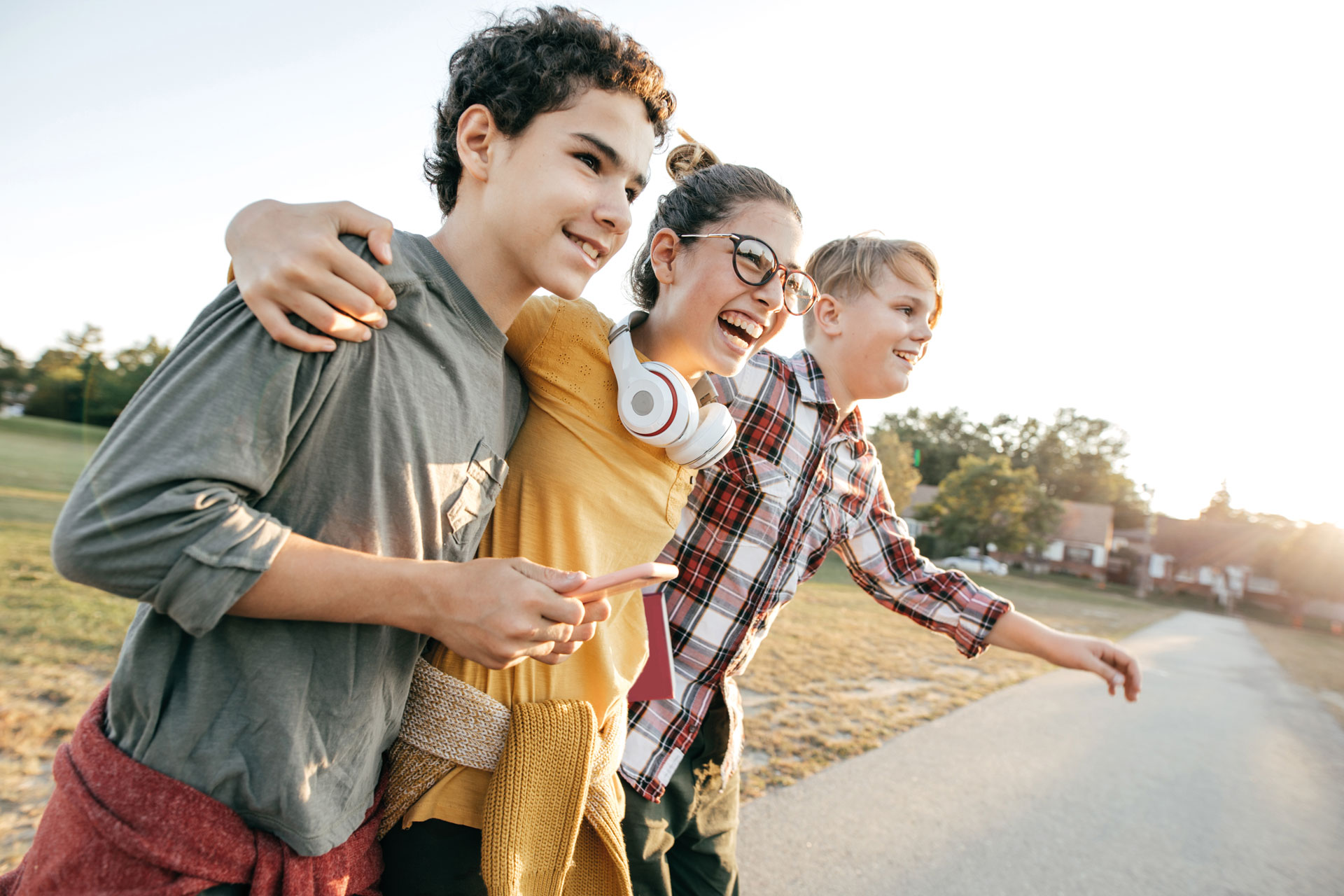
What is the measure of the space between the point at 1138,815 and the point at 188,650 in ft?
18.1

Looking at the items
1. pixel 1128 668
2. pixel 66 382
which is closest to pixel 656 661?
pixel 1128 668

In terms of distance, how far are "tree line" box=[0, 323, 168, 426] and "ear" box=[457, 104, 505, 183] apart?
123 ft

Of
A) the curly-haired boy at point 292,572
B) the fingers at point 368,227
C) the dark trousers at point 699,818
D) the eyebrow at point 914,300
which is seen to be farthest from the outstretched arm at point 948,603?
the fingers at point 368,227

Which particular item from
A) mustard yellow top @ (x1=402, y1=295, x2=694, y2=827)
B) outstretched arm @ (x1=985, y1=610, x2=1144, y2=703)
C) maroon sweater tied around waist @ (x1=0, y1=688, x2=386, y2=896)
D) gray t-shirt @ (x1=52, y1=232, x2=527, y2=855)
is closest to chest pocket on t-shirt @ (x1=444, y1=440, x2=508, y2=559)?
gray t-shirt @ (x1=52, y1=232, x2=527, y2=855)

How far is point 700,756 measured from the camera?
2250mm

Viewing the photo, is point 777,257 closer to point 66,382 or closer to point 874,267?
point 874,267

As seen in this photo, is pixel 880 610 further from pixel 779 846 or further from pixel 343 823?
pixel 343 823

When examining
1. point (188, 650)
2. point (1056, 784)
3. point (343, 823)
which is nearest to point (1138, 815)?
point (1056, 784)

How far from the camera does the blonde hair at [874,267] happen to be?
276cm

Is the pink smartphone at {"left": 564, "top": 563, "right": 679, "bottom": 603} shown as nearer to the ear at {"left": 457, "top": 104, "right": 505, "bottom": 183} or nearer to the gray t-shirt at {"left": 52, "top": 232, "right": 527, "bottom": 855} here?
the gray t-shirt at {"left": 52, "top": 232, "right": 527, "bottom": 855}

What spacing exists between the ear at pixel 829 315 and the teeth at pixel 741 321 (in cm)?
85

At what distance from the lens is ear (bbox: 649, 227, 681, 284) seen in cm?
208

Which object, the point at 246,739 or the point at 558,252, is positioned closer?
the point at 246,739

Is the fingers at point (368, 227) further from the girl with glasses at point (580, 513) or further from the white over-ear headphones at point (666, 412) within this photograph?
the white over-ear headphones at point (666, 412)
